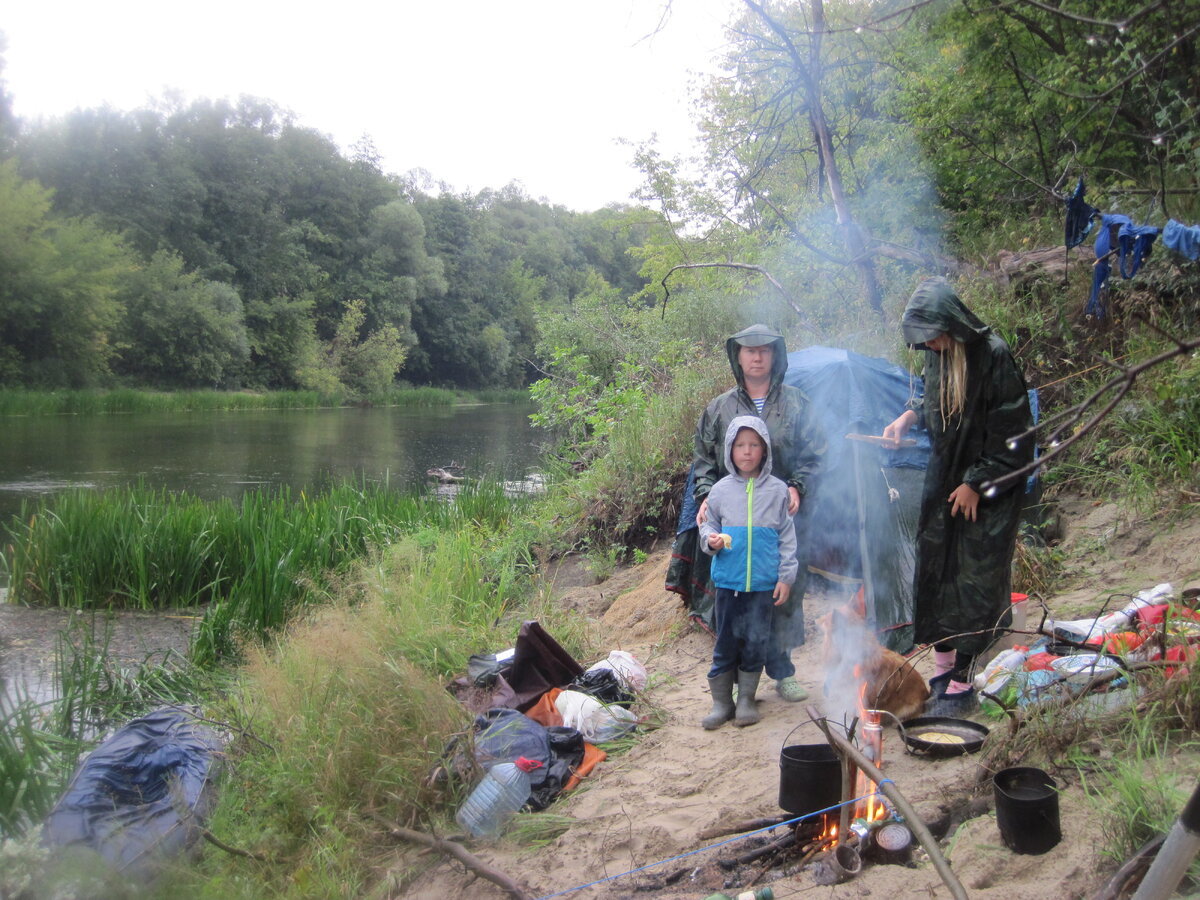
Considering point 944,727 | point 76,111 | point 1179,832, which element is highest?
point 76,111

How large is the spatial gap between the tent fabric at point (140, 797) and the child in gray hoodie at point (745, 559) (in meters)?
2.27

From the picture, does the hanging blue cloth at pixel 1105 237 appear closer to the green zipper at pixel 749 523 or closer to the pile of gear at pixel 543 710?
the green zipper at pixel 749 523

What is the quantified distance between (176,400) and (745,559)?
34.0 meters

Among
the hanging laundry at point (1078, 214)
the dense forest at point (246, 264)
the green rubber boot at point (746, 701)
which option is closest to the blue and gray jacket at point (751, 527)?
the green rubber boot at point (746, 701)

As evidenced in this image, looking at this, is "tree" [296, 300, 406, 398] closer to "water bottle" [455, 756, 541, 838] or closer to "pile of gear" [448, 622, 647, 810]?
"pile of gear" [448, 622, 647, 810]

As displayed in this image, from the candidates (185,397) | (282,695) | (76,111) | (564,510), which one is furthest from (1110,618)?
(76,111)

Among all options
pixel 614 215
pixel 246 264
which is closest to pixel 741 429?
pixel 614 215

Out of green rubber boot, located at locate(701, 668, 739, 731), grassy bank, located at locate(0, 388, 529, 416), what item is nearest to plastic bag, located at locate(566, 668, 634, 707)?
green rubber boot, located at locate(701, 668, 739, 731)

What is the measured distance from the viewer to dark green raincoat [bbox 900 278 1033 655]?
A: 3.58 m

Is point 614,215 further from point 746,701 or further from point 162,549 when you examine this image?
point 746,701

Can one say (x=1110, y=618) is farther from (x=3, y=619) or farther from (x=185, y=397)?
(x=185, y=397)

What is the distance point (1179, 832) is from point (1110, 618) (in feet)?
8.86

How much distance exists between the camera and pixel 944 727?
3463 millimetres

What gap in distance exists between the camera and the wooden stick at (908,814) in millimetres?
2180
